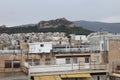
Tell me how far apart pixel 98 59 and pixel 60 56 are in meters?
5.24

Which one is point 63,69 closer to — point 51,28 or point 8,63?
point 8,63

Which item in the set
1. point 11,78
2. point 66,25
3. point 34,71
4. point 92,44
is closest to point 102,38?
point 92,44

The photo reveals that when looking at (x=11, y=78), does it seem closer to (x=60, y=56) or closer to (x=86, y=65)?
(x=86, y=65)

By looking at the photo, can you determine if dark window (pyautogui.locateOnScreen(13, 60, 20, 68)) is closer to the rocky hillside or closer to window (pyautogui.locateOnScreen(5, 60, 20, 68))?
window (pyautogui.locateOnScreen(5, 60, 20, 68))

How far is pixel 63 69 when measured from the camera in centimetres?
4372

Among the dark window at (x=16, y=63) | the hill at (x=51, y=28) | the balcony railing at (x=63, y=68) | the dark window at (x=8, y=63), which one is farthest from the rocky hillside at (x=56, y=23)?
the balcony railing at (x=63, y=68)

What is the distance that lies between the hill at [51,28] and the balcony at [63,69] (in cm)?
9957

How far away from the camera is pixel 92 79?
146 ft

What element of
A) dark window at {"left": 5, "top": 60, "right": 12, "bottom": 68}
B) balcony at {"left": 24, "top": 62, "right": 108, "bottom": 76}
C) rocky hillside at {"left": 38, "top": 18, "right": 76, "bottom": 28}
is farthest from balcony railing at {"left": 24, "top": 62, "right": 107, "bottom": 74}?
rocky hillside at {"left": 38, "top": 18, "right": 76, "bottom": 28}

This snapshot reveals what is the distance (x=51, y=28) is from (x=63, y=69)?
121 metres

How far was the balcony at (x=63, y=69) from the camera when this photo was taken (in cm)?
4244

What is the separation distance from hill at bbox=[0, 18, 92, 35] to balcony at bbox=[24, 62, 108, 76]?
9957 centimetres

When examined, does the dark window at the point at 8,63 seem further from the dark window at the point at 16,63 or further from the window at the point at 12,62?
the dark window at the point at 16,63

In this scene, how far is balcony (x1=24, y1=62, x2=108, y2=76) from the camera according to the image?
42438mm
